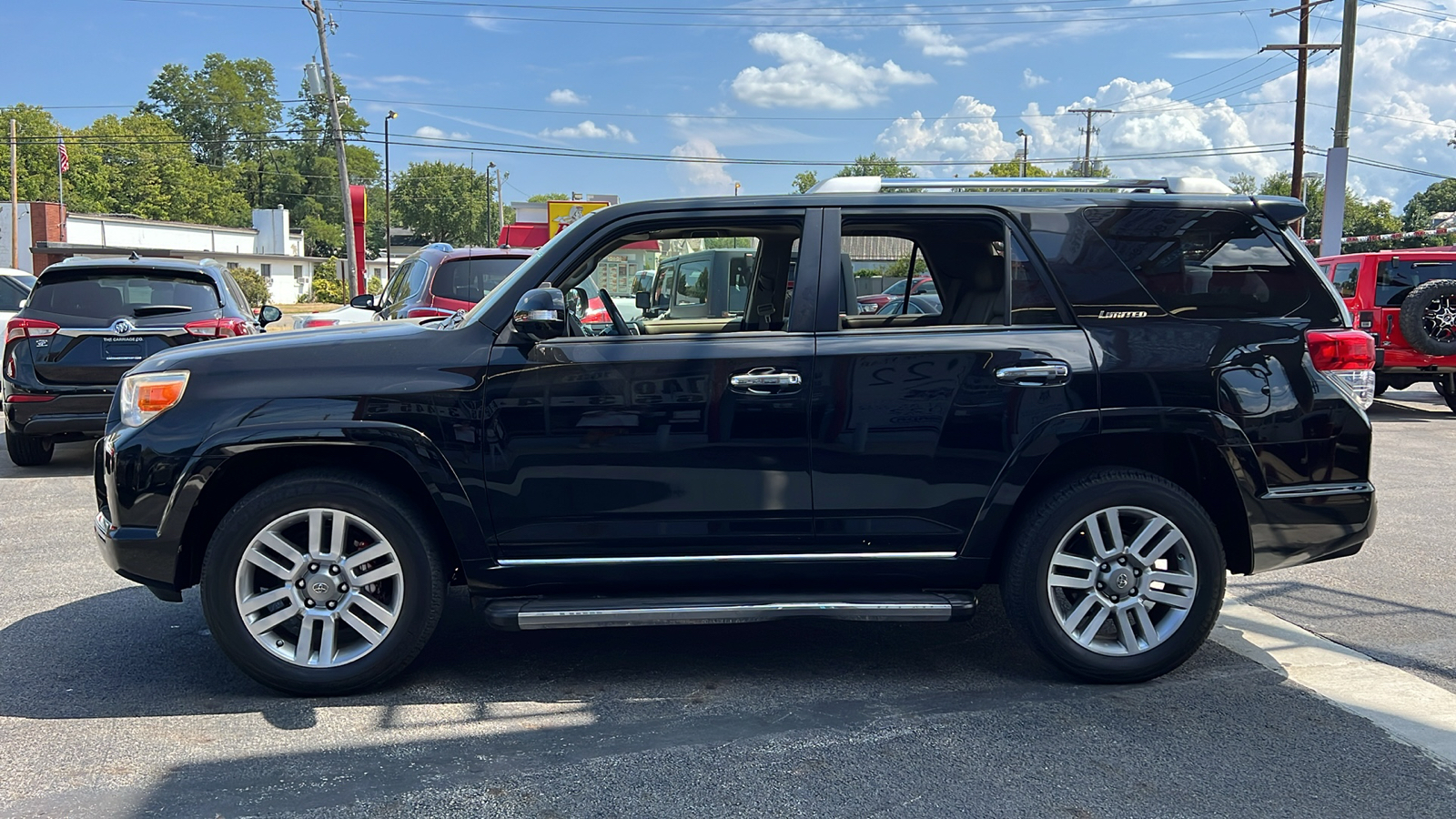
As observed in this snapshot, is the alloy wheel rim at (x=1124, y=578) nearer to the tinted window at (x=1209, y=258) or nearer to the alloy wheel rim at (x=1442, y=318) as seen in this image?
the tinted window at (x=1209, y=258)

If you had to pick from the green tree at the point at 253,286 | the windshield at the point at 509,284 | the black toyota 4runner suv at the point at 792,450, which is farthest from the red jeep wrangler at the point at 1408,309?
the green tree at the point at 253,286

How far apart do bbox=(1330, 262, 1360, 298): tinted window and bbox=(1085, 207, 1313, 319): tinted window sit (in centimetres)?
1088

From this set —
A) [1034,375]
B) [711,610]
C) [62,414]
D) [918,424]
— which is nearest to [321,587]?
[711,610]

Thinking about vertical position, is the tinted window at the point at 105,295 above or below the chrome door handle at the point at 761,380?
above

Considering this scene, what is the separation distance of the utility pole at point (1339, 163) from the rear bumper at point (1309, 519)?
16363 mm

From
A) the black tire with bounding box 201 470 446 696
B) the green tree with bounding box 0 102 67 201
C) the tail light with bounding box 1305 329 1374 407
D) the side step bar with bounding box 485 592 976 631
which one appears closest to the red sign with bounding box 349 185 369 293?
the black tire with bounding box 201 470 446 696

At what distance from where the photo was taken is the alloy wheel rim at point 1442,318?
1286cm

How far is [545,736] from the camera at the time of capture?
362 centimetres

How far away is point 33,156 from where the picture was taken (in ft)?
275

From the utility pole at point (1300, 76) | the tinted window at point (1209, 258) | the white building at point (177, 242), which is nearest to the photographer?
the tinted window at point (1209, 258)

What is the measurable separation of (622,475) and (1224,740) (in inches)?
88.3

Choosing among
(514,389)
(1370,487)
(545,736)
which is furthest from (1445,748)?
(514,389)

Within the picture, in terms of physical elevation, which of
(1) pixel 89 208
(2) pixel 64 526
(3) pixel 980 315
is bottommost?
(2) pixel 64 526

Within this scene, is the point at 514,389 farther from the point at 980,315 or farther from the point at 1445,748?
the point at 1445,748
